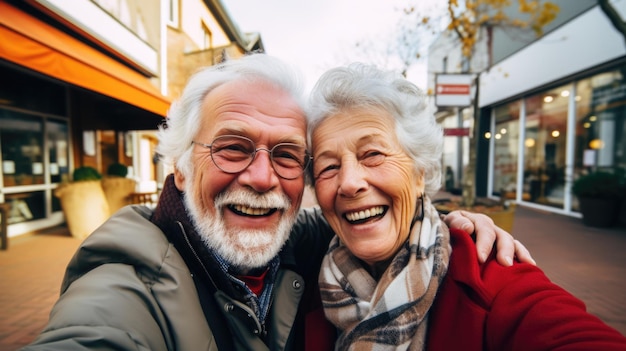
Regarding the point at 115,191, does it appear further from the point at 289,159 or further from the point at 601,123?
the point at 601,123

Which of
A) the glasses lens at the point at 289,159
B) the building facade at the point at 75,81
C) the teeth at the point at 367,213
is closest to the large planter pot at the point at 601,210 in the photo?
the teeth at the point at 367,213

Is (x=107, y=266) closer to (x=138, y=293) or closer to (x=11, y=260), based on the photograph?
(x=138, y=293)

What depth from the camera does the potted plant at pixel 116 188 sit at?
6.46 meters

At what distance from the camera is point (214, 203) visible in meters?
1.46

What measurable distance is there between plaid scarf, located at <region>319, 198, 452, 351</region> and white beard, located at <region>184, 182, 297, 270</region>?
326 mm

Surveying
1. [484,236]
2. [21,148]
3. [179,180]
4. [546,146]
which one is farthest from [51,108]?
[546,146]

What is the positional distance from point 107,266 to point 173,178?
24.7 inches

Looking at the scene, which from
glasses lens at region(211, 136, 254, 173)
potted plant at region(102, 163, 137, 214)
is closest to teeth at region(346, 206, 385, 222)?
glasses lens at region(211, 136, 254, 173)

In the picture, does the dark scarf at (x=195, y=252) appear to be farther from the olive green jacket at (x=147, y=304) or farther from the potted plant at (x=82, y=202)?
the potted plant at (x=82, y=202)

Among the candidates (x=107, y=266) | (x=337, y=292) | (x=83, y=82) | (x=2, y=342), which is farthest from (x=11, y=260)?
(x=337, y=292)

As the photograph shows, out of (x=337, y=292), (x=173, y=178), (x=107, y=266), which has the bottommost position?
(x=337, y=292)

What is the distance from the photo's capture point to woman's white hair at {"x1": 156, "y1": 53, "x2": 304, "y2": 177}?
1.59 meters

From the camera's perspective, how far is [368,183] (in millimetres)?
1445

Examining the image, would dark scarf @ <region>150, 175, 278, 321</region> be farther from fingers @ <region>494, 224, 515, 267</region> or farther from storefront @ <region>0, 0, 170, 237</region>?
storefront @ <region>0, 0, 170, 237</region>
